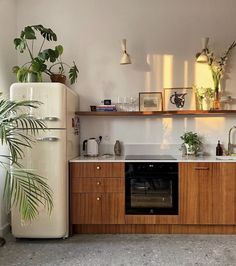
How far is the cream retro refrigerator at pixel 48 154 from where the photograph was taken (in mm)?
2934

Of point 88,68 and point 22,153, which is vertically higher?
point 88,68

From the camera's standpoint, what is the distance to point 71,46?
3.76 meters

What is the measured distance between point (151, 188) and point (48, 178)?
3.71ft

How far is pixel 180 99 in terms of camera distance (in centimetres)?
369

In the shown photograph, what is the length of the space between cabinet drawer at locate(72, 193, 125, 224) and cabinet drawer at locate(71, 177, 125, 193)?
0.18ft

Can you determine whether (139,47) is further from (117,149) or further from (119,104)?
(117,149)

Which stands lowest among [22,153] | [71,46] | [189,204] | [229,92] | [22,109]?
[189,204]

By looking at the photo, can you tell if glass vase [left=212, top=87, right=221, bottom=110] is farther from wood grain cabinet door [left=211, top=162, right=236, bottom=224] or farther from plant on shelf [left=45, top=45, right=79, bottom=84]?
plant on shelf [left=45, top=45, right=79, bottom=84]

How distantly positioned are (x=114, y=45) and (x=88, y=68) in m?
0.46

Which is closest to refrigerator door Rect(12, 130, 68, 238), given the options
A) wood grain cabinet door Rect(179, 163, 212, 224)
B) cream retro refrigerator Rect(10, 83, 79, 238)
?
cream retro refrigerator Rect(10, 83, 79, 238)

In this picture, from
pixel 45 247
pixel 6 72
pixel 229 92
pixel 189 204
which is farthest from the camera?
pixel 229 92

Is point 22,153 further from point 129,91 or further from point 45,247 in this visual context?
point 129,91

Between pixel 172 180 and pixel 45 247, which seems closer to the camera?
pixel 45 247

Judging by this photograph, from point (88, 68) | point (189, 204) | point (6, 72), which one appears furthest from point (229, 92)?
point (6, 72)
